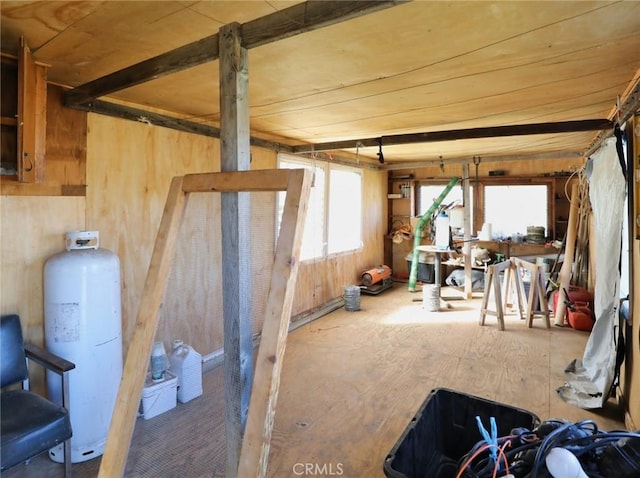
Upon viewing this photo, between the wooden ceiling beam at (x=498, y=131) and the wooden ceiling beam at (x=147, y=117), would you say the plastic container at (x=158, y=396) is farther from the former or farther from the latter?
the wooden ceiling beam at (x=498, y=131)

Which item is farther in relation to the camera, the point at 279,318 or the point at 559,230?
the point at 559,230

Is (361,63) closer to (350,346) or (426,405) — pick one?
(426,405)

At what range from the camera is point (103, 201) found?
2.56 metres

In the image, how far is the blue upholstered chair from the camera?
1625 millimetres

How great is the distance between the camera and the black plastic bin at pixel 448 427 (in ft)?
5.62

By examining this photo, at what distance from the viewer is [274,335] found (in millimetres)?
1129

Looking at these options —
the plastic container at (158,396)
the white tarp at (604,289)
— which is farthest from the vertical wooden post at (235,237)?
the white tarp at (604,289)

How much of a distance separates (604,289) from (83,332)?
3.45 metres

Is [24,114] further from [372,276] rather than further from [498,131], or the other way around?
[372,276]

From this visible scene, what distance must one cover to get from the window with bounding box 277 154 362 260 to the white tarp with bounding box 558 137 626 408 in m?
2.72

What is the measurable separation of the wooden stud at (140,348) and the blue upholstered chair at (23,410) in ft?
1.63

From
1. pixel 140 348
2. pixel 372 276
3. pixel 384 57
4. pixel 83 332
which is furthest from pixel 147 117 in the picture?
pixel 372 276

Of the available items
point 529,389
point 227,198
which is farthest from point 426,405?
point 529,389

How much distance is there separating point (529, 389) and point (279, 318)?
2.69 m
